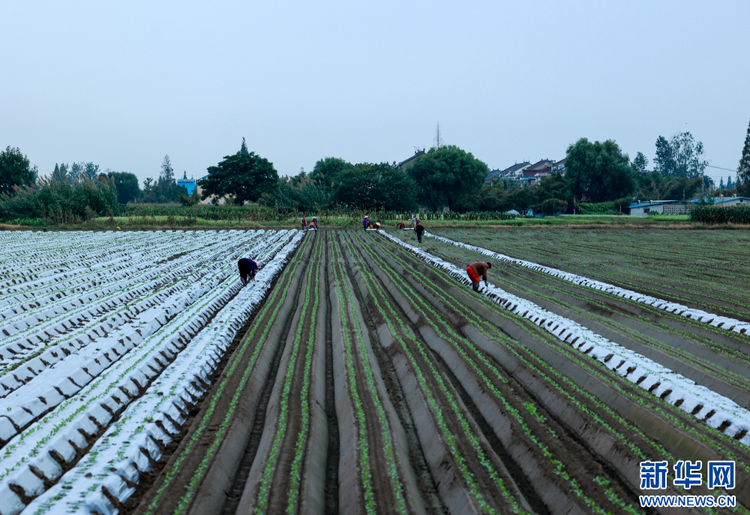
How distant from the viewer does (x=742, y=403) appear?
245 inches

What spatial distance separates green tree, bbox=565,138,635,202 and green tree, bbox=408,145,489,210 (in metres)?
12.3

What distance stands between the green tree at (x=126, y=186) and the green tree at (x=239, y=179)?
49.4 meters

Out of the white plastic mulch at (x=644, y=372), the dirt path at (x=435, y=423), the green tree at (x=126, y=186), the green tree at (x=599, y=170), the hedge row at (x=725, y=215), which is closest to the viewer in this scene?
the dirt path at (x=435, y=423)

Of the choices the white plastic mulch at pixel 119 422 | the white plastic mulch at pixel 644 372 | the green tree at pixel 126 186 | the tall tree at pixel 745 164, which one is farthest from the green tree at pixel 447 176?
the green tree at pixel 126 186

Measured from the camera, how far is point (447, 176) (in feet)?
200

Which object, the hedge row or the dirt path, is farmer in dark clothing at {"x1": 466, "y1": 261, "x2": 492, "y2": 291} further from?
the hedge row

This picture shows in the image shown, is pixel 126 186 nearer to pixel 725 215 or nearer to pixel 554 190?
pixel 554 190

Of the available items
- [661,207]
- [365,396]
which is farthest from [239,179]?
[365,396]

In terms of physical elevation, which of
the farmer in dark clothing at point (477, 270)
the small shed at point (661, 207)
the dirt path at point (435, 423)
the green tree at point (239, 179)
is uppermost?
the green tree at point (239, 179)

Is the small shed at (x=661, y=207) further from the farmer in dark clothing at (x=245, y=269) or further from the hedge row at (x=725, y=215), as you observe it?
the farmer in dark clothing at (x=245, y=269)

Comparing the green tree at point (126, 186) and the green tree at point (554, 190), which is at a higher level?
the green tree at point (126, 186)

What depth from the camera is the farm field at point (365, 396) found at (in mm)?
4613

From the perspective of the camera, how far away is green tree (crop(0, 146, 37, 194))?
58.3m

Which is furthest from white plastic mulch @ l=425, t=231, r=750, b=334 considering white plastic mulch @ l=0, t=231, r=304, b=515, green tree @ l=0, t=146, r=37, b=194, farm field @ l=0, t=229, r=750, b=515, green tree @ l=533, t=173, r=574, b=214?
green tree @ l=0, t=146, r=37, b=194
